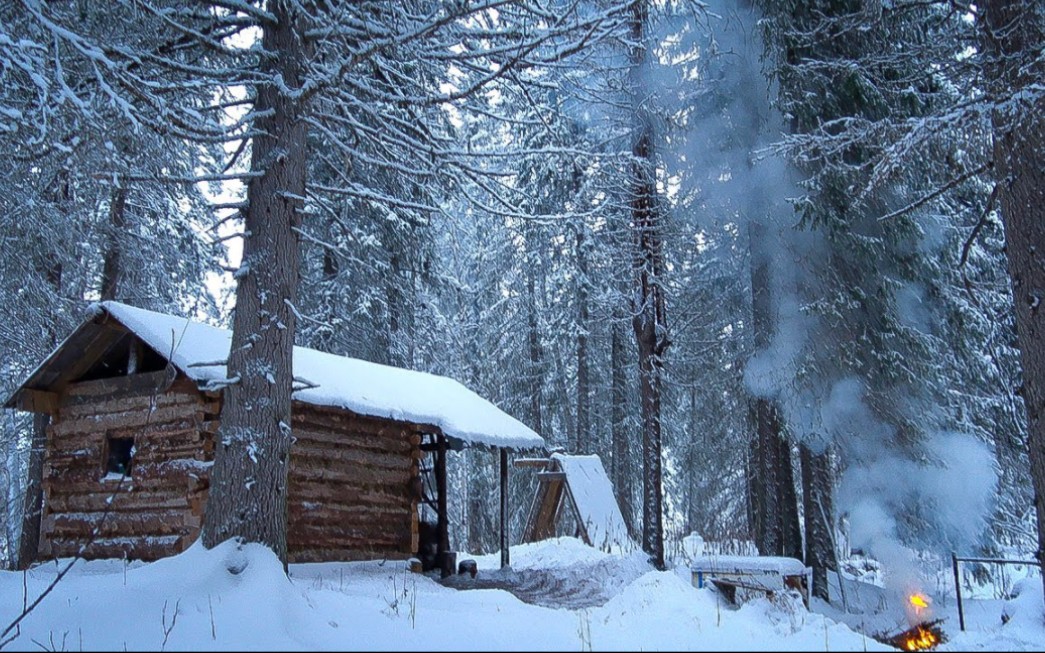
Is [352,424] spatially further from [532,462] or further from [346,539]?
[532,462]

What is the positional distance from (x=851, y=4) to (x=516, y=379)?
48.1 feet

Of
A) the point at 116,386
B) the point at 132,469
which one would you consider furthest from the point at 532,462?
the point at 116,386

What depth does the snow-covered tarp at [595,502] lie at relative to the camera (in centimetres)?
1725

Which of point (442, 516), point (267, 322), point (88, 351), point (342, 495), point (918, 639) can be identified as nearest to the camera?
point (267, 322)

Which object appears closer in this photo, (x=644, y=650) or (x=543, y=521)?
(x=644, y=650)

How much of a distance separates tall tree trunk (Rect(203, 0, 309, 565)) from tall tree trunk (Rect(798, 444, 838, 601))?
9434 mm

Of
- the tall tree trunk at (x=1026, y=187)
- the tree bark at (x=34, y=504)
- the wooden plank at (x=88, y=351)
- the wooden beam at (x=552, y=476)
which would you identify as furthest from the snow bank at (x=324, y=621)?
the wooden beam at (x=552, y=476)

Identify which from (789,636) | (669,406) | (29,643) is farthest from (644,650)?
(669,406)

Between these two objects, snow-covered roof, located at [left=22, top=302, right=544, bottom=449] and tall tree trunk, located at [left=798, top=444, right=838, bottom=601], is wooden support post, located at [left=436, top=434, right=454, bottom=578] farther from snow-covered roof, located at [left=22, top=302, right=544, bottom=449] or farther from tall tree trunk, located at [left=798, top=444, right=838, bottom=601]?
tall tree trunk, located at [left=798, top=444, right=838, bottom=601]

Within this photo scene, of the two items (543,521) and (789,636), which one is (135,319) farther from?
(543,521)

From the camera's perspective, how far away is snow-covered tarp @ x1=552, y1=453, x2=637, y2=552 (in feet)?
56.6

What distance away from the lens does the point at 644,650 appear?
3.68 meters

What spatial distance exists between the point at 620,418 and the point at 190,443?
1350cm

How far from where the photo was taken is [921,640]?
7.29 meters
